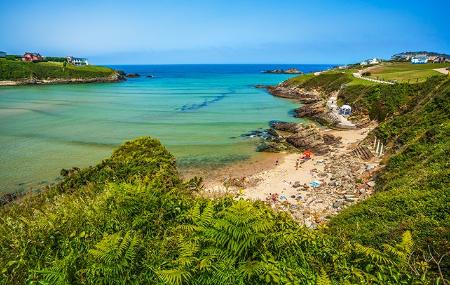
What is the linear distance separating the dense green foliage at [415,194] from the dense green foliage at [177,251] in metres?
1.51

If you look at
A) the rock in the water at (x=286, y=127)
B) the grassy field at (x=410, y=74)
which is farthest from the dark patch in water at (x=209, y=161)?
the grassy field at (x=410, y=74)

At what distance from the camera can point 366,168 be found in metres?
25.0

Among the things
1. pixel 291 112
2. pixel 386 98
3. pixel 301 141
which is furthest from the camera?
pixel 291 112

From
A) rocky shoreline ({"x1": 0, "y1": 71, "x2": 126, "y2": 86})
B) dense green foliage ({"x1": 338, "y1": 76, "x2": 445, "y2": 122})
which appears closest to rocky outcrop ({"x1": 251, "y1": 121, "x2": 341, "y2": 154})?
dense green foliage ({"x1": 338, "y1": 76, "x2": 445, "y2": 122})

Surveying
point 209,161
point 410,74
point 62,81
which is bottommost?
point 209,161

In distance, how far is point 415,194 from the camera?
13484 millimetres

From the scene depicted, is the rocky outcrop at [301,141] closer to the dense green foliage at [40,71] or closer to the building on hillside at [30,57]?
the dense green foliage at [40,71]

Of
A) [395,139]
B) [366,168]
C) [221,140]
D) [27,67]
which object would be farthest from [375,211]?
[27,67]

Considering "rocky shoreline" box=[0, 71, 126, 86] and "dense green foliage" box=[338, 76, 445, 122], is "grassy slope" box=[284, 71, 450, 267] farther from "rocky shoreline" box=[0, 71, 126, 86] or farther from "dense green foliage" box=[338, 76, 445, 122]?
"rocky shoreline" box=[0, 71, 126, 86]

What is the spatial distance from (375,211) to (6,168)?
97.1 ft

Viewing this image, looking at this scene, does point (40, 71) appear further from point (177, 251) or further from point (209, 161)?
point (177, 251)

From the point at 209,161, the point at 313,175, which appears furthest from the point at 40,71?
the point at 313,175

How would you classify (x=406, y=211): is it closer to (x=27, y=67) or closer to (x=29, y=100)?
(x=29, y=100)

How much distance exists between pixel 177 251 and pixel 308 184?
1900cm
